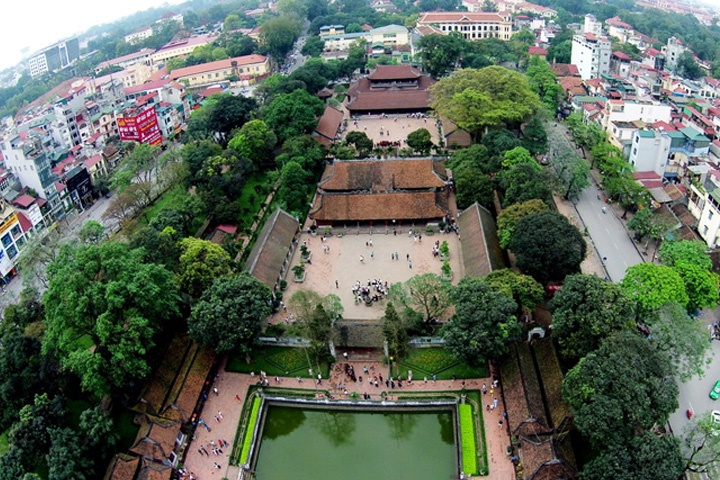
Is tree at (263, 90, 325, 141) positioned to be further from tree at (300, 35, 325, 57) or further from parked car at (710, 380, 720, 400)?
parked car at (710, 380, 720, 400)

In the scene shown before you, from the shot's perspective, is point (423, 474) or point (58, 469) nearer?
point (58, 469)

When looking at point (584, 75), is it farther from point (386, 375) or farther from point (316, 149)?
point (386, 375)

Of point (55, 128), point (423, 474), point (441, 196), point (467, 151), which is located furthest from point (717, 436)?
point (55, 128)

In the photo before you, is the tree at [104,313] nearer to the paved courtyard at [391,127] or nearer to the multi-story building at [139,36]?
the paved courtyard at [391,127]

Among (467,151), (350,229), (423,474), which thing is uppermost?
(467,151)

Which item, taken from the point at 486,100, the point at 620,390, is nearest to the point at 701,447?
the point at 620,390

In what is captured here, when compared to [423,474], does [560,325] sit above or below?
above

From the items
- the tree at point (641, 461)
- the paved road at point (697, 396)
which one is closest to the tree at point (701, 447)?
the paved road at point (697, 396)

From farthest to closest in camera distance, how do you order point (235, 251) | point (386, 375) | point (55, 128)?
point (55, 128), point (235, 251), point (386, 375)
